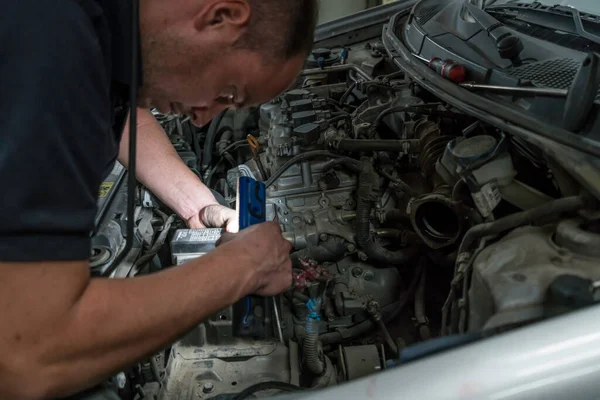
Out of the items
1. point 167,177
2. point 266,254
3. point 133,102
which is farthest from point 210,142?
point 133,102

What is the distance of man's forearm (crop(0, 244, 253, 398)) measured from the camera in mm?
633

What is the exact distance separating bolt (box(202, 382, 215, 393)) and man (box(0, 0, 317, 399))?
1.20 ft

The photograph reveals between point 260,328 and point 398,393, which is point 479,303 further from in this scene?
point 260,328

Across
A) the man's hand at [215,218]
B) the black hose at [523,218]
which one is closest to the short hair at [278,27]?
the black hose at [523,218]

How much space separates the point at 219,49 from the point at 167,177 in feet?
2.49

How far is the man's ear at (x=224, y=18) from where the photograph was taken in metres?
0.74

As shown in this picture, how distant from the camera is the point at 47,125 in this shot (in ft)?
2.01

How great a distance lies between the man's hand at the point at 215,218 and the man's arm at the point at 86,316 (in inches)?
20.3

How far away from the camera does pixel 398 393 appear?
653mm

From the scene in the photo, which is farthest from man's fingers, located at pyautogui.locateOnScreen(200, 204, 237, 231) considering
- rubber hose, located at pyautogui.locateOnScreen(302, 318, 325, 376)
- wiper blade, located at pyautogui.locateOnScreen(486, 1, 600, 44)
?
wiper blade, located at pyautogui.locateOnScreen(486, 1, 600, 44)

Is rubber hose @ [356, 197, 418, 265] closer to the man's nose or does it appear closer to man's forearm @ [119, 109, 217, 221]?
man's forearm @ [119, 109, 217, 221]

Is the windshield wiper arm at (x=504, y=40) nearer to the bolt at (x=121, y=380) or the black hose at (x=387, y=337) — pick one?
the black hose at (x=387, y=337)

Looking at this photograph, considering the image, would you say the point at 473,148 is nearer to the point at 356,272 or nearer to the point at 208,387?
the point at 356,272

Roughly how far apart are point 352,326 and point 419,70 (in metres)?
0.81
